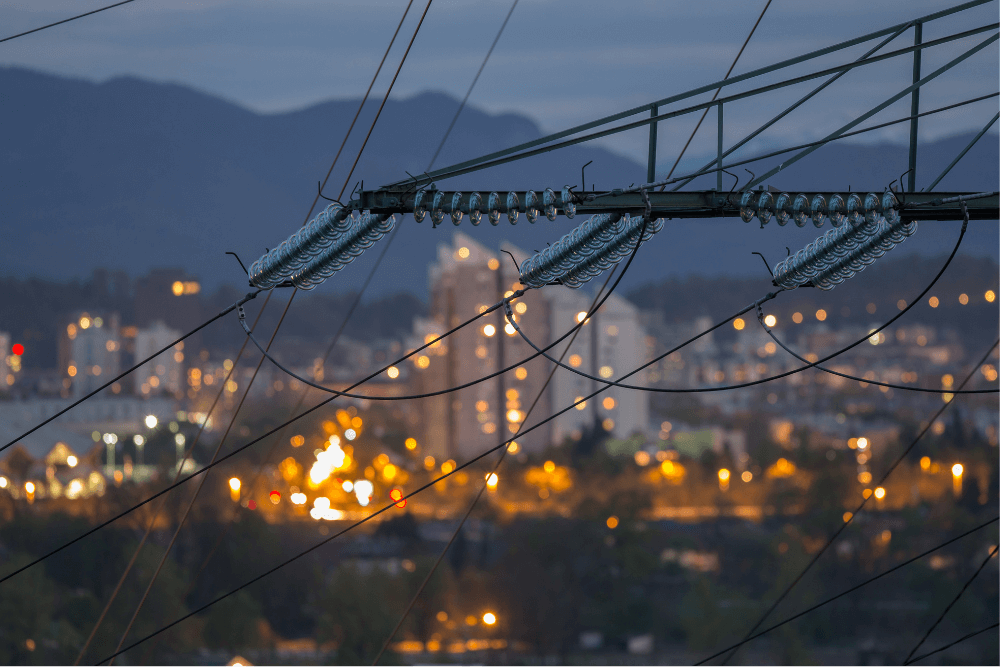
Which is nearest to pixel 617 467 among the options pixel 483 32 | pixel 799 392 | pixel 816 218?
pixel 799 392

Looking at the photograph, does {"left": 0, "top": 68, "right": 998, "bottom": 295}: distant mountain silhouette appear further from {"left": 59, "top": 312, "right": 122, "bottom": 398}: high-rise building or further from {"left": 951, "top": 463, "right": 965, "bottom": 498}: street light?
{"left": 951, "top": 463, "right": 965, "bottom": 498}: street light

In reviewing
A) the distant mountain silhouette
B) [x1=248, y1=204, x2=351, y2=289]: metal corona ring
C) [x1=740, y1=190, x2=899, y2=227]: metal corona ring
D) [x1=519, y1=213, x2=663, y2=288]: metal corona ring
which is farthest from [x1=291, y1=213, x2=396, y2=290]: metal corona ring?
the distant mountain silhouette

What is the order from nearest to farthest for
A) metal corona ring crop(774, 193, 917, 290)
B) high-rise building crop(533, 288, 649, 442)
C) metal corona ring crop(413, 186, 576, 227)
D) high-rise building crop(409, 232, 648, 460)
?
metal corona ring crop(413, 186, 576, 227)
metal corona ring crop(774, 193, 917, 290)
high-rise building crop(409, 232, 648, 460)
high-rise building crop(533, 288, 649, 442)

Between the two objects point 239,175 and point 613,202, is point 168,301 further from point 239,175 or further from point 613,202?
point 613,202

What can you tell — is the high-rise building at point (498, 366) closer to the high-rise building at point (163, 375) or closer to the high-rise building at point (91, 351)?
the high-rise building at point (163, 375)

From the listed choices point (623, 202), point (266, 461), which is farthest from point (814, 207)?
point (266, 461)

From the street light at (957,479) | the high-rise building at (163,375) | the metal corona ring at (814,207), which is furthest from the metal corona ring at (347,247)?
the street light at (957,479)
